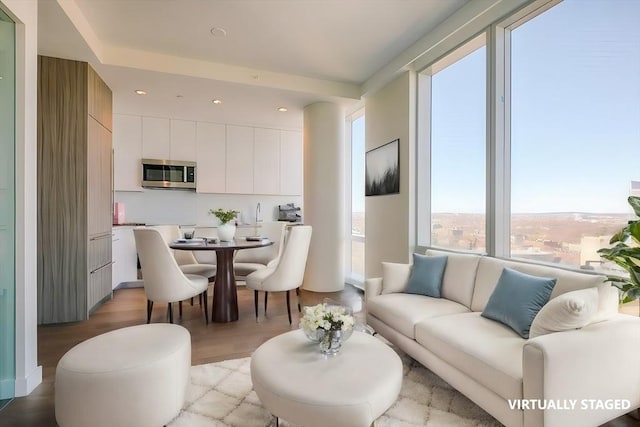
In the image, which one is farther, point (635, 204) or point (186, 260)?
point (186, 260)

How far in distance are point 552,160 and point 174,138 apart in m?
5.12

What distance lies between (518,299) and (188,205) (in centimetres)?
523

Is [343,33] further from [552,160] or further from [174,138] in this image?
[174,138]

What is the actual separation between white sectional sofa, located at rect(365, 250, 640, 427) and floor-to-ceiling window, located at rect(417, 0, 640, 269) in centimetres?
47

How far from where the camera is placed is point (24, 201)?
6.65ft

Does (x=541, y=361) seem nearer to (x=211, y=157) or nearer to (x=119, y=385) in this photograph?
(x=119, y=385)

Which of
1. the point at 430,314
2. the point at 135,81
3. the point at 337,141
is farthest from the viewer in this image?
the point at 337,141

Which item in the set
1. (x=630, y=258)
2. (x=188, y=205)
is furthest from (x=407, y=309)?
(x=188, y=205)

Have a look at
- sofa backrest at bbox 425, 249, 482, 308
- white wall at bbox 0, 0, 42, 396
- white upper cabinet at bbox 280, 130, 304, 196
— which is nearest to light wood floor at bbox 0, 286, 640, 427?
white wall at bbox 0, 0, 42, 396

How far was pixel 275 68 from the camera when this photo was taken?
3.95 meters

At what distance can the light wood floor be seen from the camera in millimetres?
1824

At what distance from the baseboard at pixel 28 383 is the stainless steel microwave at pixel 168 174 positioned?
3451 millimetres

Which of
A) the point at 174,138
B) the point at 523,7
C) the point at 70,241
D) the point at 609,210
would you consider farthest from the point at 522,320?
the point at 174,138

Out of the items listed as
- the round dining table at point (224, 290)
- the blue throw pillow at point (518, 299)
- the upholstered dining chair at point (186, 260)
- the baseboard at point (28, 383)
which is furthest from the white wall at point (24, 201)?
the blue throw pillow at point (518, 299)
